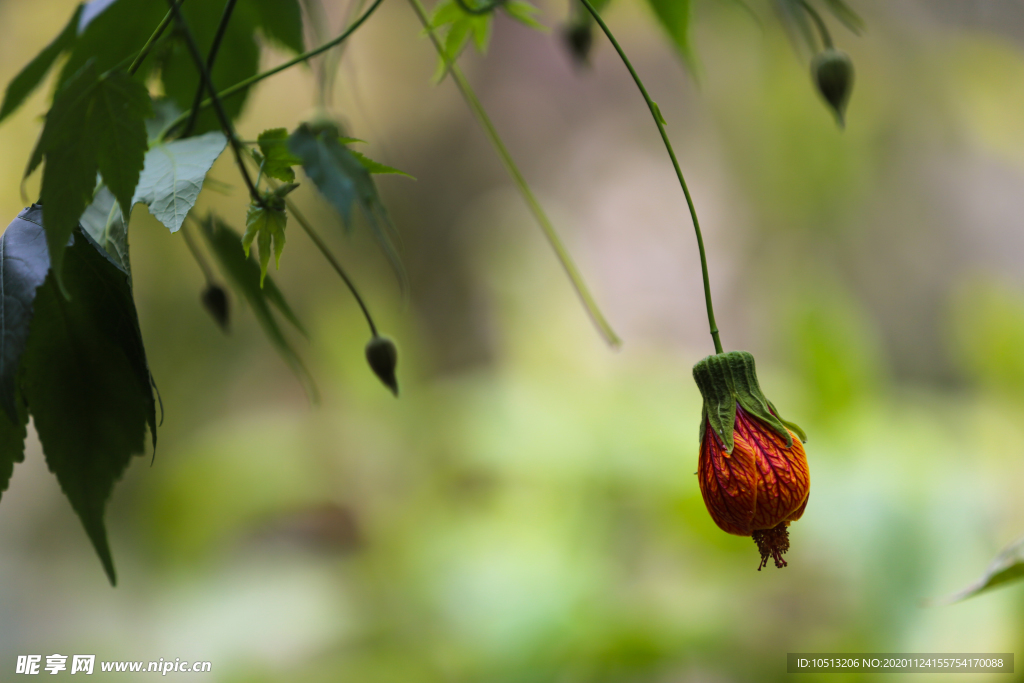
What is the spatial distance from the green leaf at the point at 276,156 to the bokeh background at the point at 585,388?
0.05 m

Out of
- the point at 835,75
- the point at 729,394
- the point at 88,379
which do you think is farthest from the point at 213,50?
the point at 835,75

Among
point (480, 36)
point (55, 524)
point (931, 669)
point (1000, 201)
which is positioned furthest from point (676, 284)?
point (55, 524)

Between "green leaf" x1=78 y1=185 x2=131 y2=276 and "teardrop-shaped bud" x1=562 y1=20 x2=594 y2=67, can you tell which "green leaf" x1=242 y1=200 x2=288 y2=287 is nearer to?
"green leaf" x1=78 y1=185 x2=131 y2=276

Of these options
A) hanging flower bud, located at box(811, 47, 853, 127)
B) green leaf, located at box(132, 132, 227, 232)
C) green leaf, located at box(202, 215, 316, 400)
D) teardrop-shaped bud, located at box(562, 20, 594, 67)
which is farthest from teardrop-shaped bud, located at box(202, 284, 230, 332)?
hanging flower bud, located at box(811, 47, 853, 127)

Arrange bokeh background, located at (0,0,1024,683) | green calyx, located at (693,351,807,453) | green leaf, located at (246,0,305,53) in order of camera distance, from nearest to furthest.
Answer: green calyx, located at (693,351,807,453) < green leaf, located at (246,0,305,53) < bokeh background, located at (0,0,1024,683)

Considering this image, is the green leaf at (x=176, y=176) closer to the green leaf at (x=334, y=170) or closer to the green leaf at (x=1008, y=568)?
the green leaf at (x=334, y=170)

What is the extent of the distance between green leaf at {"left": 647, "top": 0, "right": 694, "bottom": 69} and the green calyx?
293 millimetres

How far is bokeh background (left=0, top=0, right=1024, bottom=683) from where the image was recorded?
106 centimetres

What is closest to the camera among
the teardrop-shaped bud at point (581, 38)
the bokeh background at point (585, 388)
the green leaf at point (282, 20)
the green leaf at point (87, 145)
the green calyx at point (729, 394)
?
the green leaf at point (87, 145)

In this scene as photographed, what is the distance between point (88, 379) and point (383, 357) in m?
0.19

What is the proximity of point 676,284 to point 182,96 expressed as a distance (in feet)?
5.43

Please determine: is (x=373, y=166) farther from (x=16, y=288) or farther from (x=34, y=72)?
(x=34, y=72)

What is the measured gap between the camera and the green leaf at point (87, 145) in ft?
0.84

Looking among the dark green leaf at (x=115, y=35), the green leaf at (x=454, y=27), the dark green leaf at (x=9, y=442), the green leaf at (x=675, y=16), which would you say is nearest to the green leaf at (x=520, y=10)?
the green leaf at (x=454, y=27)
